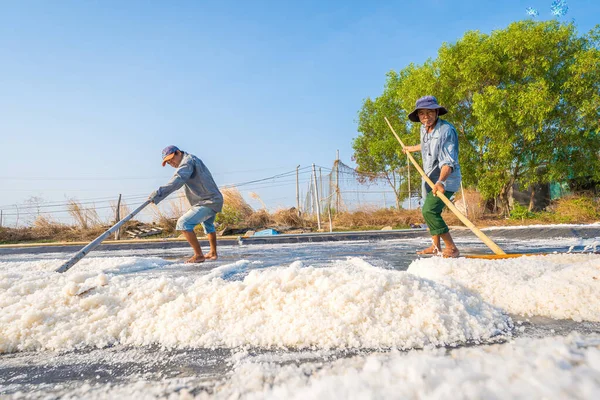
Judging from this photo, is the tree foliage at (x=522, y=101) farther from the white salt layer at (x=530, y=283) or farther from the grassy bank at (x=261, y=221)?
the white salt layer at (x=530, y=283)

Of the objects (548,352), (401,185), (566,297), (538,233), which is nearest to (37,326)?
(548,352)

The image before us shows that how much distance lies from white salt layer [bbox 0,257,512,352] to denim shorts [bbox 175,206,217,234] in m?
1.94

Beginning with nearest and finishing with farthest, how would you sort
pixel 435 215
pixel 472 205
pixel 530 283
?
pixel 530 283
pixel 435 215
pixel 472 205

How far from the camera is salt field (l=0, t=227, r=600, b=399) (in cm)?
73

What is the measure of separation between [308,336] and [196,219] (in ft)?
8.96

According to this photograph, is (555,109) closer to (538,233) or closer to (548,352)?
(538,233)

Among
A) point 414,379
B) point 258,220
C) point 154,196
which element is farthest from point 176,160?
point 258,220

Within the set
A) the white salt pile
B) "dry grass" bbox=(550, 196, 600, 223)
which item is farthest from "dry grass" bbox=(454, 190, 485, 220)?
the white salt pile

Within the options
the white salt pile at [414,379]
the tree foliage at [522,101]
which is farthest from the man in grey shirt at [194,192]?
the tree foliage at [522,101]

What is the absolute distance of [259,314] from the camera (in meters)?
1.28

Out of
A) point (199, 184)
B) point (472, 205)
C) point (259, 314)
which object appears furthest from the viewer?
point (472, 205)

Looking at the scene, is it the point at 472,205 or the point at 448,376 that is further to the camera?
the point at 472,205

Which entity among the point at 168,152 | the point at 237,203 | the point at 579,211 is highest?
the point at 168,152

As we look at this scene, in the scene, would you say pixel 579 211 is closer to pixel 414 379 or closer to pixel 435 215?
pixel 435 215
